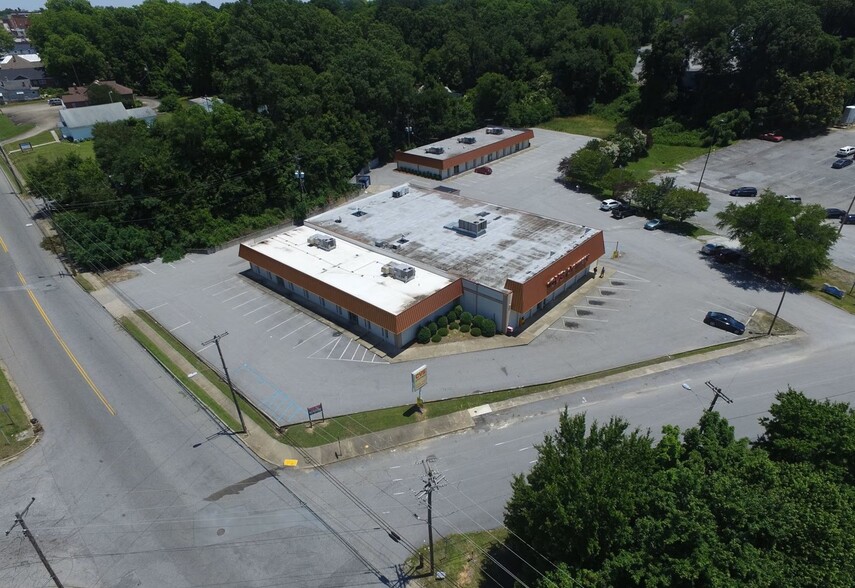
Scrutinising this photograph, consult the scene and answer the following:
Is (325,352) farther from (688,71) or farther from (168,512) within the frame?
(688,71)

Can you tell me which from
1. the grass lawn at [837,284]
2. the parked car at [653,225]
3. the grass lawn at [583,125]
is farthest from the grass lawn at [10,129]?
the grass lawn at [837,284]

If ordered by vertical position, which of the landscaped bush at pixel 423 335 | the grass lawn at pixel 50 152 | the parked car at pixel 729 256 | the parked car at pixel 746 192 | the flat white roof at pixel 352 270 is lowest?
the landscaped bush at pixel 423 335

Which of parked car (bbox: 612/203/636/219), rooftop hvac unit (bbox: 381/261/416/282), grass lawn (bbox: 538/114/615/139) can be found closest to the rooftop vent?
rooftop hvac unit (bbox: 381/261/416/282)

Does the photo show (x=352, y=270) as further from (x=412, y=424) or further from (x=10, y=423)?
(x=10, y=423)

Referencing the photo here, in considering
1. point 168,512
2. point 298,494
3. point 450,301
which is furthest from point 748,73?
point 168,512

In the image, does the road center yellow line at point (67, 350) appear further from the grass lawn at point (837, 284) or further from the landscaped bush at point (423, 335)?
the grass lawn at point (837, 284)

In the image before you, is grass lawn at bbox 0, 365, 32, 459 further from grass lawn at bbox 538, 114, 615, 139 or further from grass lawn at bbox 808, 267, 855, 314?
grass lawn at bbox 538, 114, 615, 139

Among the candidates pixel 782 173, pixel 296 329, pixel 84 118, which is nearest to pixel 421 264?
pixel 296 329
